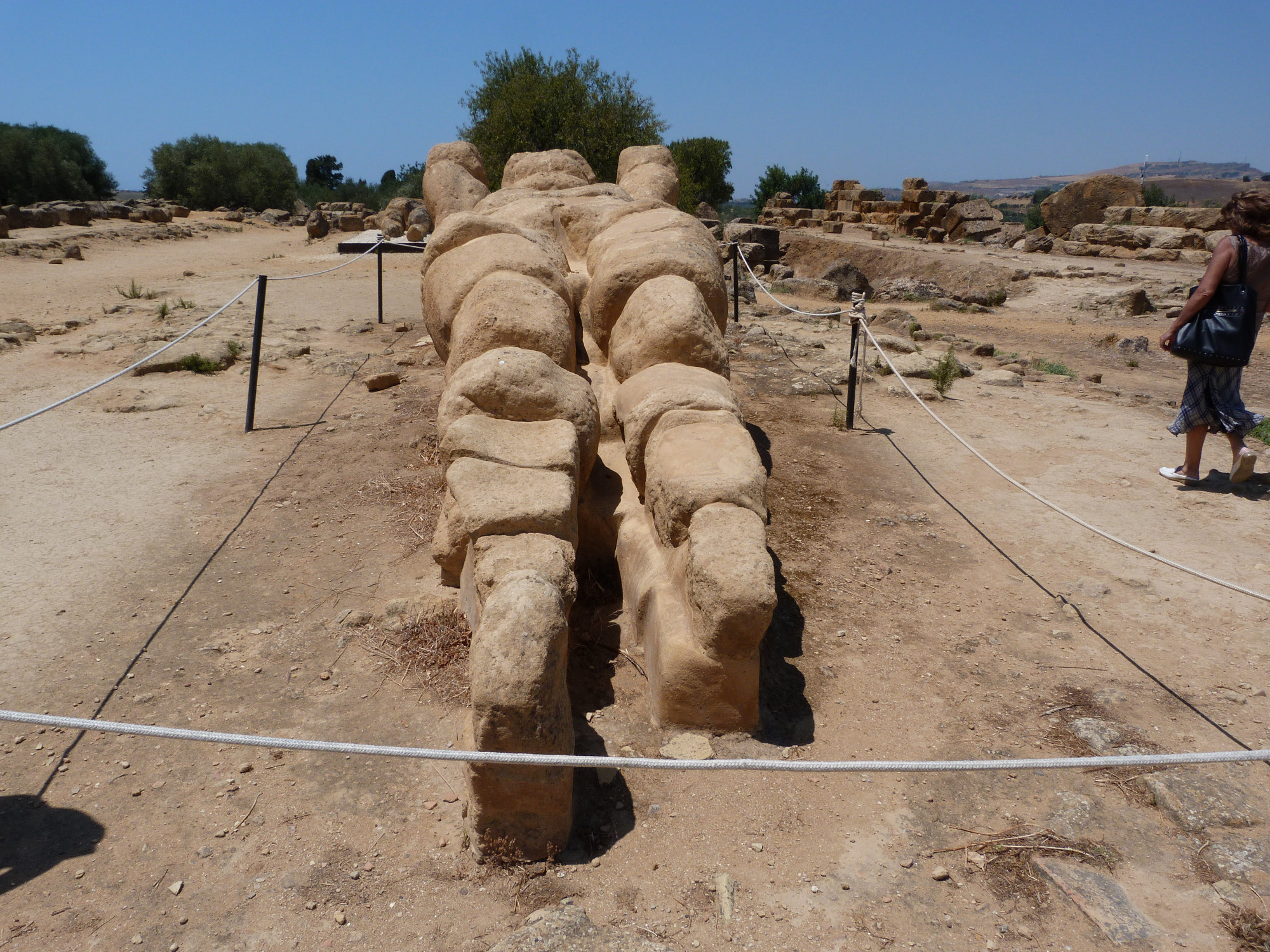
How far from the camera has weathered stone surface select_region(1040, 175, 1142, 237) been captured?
18.5m

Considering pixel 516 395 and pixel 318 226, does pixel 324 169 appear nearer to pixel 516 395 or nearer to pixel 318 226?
pixel 318 226

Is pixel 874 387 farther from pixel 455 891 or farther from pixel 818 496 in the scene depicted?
pixel 455 891

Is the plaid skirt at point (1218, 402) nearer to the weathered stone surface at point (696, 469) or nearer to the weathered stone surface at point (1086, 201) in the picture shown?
the weathered stone surface at point (696, 469)

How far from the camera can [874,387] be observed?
8.09m

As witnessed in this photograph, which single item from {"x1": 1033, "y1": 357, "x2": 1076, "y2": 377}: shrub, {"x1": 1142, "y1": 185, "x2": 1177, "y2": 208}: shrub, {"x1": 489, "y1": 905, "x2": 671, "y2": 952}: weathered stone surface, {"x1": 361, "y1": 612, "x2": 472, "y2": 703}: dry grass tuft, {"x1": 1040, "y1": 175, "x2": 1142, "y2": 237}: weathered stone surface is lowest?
{"x1": 489, "y1": 905, "x2": 671, "y2": 952}: weathered stone surface

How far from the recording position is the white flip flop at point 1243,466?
5.40m

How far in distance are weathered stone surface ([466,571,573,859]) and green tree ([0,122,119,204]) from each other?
95.9 ft

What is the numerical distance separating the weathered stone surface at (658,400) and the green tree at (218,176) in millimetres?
31838

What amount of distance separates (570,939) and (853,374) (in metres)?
5.36

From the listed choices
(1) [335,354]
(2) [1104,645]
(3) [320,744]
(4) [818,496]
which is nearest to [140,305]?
(1) [335,354]

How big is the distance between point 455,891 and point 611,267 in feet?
11.1

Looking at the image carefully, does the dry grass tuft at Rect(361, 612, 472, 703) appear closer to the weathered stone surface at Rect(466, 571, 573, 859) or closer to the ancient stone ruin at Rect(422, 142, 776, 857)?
the ancient stone ruin at Rect(422, 142, 776, 857)

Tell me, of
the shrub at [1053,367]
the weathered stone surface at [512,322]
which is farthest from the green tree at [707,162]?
the weathered stone surface at [512,322]

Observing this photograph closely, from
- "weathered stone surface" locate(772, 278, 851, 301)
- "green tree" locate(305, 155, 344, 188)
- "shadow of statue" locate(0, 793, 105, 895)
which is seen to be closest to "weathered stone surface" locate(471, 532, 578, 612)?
"shadow of statue" locate(0, 793, 105, 895)
